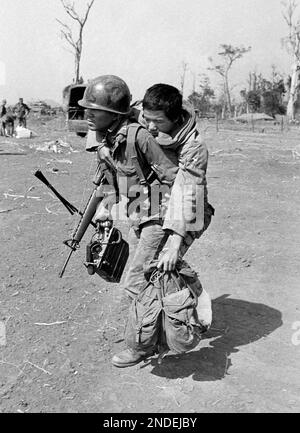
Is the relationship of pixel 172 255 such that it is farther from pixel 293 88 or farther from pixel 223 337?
pixel 293 88

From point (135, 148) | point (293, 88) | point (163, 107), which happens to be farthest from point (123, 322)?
point (293, 88)

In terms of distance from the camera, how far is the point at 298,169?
12.6 meters

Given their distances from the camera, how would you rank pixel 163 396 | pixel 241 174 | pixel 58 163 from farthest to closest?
pixel 58 163 < pixel 241 174 < pixel 163 396

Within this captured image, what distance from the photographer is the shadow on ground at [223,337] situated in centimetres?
376

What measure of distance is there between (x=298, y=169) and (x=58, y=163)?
5.45 metres

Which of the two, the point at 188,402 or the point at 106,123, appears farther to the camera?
the point at 106,123

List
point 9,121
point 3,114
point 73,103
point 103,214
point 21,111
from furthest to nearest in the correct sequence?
1. point 73,103
2. point 21,111
3. point 3,114
4. point 9,121
5. point 103,214

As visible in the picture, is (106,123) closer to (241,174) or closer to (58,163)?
(241,174)

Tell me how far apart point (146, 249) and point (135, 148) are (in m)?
0.65

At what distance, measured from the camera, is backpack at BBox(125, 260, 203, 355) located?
140 inches

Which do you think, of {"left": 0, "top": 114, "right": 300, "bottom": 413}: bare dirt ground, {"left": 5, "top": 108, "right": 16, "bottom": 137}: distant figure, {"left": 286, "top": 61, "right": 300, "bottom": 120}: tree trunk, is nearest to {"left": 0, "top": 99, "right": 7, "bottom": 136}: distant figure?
{"left": 5, "top": 108, "right": 16, "bottom": 137}: distant figure

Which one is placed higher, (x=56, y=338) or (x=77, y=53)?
(x=77, y=53)

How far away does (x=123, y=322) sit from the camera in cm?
457
